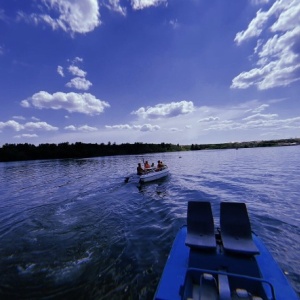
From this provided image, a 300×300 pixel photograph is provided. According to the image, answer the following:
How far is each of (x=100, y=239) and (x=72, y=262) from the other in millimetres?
2071

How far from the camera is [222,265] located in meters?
5.10

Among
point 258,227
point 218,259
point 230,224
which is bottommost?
point 258,227

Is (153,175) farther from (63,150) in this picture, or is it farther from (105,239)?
(63,150)

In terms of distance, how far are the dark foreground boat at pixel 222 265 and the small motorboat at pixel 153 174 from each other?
1745cm

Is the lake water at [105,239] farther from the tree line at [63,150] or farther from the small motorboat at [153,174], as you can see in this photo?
the tree line at [63,150]

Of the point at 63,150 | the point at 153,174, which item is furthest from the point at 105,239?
the point at 63,150

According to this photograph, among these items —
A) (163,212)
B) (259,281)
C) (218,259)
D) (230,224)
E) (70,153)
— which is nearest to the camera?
(259,281)

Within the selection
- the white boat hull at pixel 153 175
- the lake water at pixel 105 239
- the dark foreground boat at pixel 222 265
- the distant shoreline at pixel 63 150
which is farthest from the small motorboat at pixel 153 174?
the distant shoreline at pixel 63 150

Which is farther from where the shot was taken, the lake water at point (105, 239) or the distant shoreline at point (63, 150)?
the distant shoreline at point (63, 150)

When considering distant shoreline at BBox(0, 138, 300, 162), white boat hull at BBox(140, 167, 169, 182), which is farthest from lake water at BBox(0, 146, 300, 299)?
distant shoreline at BBox(0, 138, 300, 162)

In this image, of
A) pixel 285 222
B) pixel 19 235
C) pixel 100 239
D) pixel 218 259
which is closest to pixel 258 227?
pixel 285 222

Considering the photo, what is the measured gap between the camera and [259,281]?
416cm

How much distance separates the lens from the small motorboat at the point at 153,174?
24528 mm

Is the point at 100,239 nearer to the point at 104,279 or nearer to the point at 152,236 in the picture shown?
the point at 152,236
